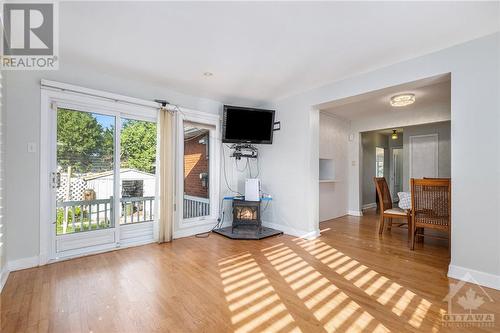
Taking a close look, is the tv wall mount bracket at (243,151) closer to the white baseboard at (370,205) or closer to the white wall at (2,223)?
the white wall at (2,223)

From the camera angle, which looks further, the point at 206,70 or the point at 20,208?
the point at 206,70

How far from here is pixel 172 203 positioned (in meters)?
3.75

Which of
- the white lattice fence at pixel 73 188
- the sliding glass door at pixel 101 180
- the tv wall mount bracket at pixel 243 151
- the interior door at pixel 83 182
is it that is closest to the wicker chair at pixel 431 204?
the tv wall mount bracket at pixel 243 151

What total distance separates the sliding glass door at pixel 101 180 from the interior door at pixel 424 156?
606 cm

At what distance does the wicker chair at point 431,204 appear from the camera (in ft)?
9.97

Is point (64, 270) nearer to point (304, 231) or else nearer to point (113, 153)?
point (113, 153)

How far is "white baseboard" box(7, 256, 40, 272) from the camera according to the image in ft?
8.48

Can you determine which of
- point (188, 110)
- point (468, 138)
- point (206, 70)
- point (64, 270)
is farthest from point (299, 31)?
point (64, 270)

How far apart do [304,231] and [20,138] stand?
4.10 m

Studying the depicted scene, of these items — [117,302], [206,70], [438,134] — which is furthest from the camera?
[438,134]

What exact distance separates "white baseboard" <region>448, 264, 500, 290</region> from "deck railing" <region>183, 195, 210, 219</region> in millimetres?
3567

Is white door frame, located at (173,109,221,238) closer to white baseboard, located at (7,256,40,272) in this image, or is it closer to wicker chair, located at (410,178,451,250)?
white baseboard, located at (7,256,40,272)

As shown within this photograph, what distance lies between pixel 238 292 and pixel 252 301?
0.66 ft

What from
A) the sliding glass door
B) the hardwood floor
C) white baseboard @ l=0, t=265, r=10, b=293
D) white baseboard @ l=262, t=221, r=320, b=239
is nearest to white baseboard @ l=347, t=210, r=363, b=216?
white baseboard @ l=262, t=221, r=320, b=239
